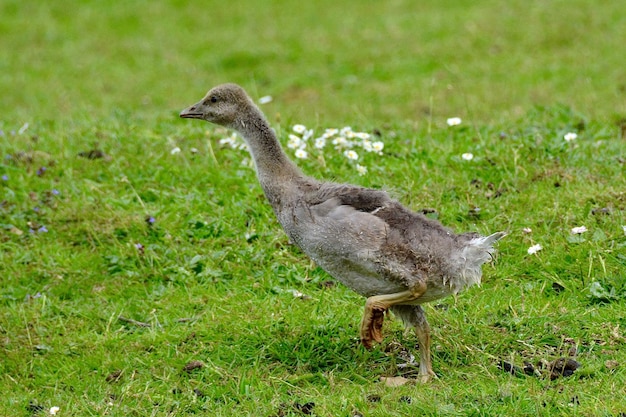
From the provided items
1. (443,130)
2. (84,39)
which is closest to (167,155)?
(443,130)

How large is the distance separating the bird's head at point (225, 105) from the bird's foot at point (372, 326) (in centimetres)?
160

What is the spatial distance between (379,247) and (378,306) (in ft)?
1.12

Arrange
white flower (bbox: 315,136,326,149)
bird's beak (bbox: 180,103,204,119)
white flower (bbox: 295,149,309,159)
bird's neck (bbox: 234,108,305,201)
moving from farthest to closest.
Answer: white flower (bbox: 315,136,326,149)
white flower (bbox: 295,149,309,159)
bird's beak (bbox: 180,103,204,119)
bird's neck (bbox: 234,108,305,201)

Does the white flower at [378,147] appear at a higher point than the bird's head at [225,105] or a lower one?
lower

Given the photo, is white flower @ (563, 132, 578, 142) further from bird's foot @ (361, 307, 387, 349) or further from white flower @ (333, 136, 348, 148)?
bird's foot @ (361, 307, 387, 349)

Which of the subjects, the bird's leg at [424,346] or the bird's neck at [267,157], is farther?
the bird's neck at [267,157]

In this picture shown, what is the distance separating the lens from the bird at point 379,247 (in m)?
5.71

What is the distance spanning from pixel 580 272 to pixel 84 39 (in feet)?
39.4

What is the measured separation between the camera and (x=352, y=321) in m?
6.56

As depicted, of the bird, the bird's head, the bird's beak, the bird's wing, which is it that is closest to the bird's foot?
the bird

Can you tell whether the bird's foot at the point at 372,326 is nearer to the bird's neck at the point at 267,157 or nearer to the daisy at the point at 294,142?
the bird's neck at the point at 267,157

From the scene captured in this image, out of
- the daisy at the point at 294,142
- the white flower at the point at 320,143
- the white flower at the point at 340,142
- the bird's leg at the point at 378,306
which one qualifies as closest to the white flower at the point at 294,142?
the daisy at the point at 294,142

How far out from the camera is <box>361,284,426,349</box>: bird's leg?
5.69 metres

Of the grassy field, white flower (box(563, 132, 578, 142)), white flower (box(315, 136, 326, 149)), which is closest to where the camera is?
the grassy field
